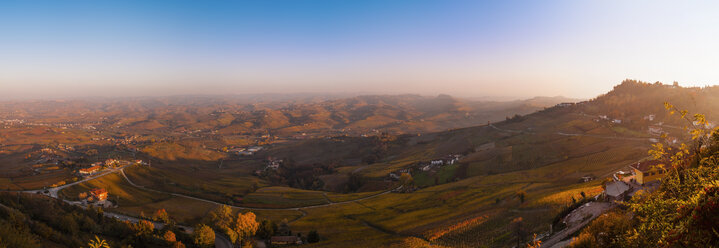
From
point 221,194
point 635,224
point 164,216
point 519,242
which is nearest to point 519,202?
point 519,242

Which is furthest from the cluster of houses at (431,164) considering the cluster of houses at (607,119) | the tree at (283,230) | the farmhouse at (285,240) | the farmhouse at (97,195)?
the farmhouse at (97,195)

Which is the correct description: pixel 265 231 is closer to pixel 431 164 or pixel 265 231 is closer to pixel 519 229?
pixel 519 229

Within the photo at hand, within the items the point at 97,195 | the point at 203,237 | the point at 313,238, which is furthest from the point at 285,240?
the point at 97,195

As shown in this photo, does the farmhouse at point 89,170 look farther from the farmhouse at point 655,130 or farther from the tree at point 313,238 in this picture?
the farmhouse at point 655,130

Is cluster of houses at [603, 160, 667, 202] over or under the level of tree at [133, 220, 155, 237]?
over

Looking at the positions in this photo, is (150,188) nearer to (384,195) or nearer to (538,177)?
(384,195)

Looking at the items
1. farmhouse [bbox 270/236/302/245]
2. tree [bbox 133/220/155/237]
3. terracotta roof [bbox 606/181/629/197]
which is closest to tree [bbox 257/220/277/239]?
farmhouse [bbox 270/236/302/245]

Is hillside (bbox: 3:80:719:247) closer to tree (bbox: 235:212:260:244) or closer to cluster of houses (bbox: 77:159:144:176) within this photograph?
cluster of houses (bbox: 77:159:144:176)
